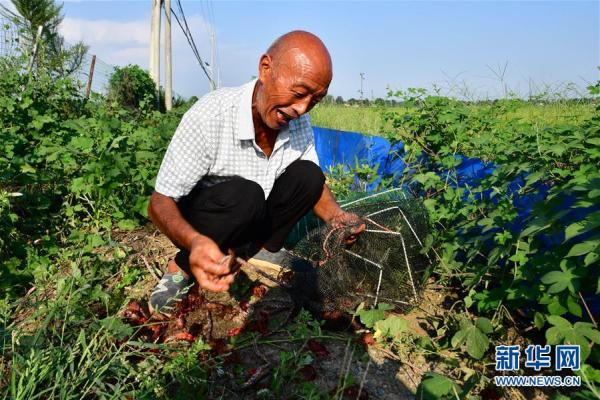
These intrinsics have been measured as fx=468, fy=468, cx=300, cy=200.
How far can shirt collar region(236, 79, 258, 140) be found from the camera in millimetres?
2328

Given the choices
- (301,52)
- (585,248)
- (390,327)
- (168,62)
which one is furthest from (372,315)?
(168,62)

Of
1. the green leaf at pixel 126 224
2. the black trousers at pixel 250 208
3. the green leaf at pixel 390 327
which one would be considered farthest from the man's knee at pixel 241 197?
the green leaf at pixel 126 224

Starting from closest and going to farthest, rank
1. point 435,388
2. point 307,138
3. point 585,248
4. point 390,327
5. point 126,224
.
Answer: point 435,388, point 585,248, point 390,327, point 307,138, point 126,224

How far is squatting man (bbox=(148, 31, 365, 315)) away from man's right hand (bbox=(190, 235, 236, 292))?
3.3 inches

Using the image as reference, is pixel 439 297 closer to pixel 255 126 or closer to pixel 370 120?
pixel 255 126

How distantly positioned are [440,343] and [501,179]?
0.90 meters

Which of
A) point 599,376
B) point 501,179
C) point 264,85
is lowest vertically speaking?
point 599,376

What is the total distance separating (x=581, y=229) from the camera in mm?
1792

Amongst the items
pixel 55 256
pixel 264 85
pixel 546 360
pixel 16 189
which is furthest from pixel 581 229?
pixel 16 189

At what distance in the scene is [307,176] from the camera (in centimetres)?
261

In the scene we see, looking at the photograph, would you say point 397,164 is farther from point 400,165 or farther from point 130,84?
point 130,84

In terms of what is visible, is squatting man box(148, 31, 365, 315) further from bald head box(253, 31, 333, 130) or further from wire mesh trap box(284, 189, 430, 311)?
wire mesh trap box(284, 189, 430, 311)

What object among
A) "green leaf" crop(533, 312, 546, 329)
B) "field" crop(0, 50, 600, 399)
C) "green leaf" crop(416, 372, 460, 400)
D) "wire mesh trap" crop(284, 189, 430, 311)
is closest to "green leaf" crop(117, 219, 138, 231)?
"field" crop(0, 50, 600, 399)

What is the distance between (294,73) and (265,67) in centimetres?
19
